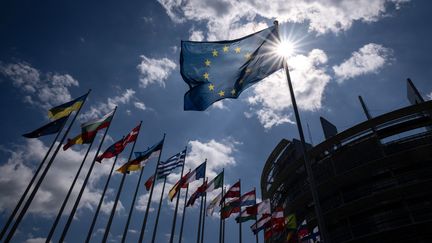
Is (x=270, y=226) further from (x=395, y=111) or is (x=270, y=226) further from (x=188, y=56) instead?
(x=188, y=56)

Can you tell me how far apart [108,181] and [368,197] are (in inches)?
985

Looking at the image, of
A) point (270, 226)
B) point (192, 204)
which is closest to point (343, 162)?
point (270, 226)

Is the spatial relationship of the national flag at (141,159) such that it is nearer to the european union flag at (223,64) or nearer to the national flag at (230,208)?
the national flag at (230,208)

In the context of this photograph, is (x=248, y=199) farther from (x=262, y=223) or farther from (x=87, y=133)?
(x=87, y=133)

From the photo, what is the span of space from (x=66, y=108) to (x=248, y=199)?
18.1m

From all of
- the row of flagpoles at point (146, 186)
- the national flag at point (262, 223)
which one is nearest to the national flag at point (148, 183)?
the row of flagpoles at point (146, 186)

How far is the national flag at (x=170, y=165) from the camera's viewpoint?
27975mm

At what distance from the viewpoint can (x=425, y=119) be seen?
32156 mm

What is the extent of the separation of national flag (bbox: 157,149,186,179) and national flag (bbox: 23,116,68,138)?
917cm

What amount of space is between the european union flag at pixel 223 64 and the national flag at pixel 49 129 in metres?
13.7

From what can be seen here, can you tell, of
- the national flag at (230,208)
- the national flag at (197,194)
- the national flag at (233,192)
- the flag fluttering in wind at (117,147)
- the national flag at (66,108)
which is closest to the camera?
the national flag at (66,108)

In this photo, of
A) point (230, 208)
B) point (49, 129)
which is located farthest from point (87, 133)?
point (230, 208)

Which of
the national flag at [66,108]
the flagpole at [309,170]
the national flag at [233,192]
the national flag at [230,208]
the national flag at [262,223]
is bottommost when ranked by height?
the flagpole at [309,170]

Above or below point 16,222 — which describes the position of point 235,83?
above
